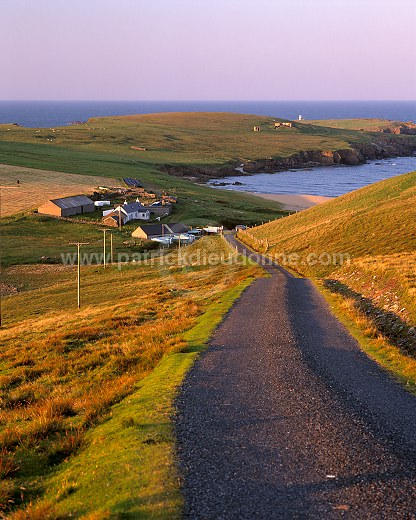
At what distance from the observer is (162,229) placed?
8125 cm

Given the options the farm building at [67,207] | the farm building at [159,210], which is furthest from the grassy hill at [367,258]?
the farm building at [67,207]

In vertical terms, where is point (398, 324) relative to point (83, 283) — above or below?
above

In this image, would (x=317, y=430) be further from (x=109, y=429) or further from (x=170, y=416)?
(x=109, y=429)

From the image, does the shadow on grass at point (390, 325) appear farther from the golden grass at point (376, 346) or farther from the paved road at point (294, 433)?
the paved road at point (294, 433)

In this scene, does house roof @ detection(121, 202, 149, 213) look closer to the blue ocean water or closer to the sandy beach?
the sandy beach

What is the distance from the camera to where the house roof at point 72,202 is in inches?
3698

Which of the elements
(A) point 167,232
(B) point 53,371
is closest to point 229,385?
(B) point 53,371

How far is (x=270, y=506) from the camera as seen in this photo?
9266mm

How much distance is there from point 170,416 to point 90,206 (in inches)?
3470

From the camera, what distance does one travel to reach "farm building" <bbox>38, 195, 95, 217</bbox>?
9269 centimetres

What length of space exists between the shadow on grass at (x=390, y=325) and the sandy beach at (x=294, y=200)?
87314 millimetres

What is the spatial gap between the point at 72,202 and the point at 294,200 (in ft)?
177

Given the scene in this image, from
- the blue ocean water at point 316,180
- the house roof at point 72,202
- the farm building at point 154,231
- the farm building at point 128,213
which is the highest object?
the blue ocean water at point 316,180

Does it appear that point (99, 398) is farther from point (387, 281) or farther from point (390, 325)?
point (387, 281)
